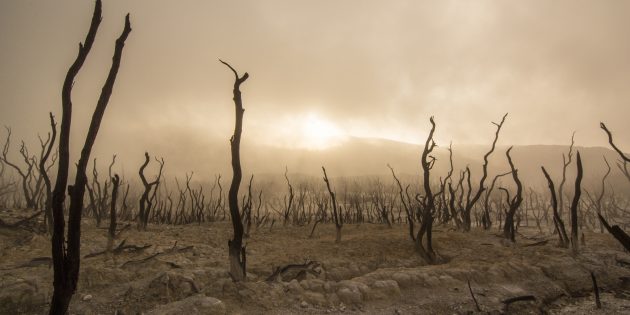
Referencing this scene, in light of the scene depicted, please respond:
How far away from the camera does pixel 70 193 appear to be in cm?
306

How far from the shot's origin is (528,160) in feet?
278

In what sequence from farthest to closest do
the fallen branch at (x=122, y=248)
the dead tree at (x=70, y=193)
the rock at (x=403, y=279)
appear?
the fallen branch at (x=122, y=248), the rock at (x=403, y=279), the dead tree at (x=70, y=193)

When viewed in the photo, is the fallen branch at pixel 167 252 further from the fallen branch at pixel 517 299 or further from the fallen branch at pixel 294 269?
the fallen branch at pixel 517 299

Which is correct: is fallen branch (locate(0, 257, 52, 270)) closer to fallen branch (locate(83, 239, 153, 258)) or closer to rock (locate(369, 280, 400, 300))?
fallen branch (locate(83, 239, 153, 258))

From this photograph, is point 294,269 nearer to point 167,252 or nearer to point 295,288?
point 295,288

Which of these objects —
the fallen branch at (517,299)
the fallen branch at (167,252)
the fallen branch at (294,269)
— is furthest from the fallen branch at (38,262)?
the fallen branch at (517,299)

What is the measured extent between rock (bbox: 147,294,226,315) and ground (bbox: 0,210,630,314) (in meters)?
0.02

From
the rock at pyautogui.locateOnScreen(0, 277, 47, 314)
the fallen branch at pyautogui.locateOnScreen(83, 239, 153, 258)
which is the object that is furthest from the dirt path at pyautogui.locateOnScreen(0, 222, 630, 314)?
the fallen branch at pyautogui.locateOnScreen(83, 239, 153, 258)

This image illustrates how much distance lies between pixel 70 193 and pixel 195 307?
2558 millimetres

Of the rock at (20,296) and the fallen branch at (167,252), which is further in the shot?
the fallen branch at (167,252)

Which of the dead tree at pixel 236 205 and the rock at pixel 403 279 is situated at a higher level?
the dead tree at pixel 236 205

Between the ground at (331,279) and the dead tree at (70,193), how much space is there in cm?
199

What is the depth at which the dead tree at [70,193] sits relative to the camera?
3021mm

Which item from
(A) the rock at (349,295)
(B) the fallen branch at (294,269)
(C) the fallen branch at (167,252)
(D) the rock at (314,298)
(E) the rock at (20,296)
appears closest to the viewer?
(E) the rock at (20,296)
